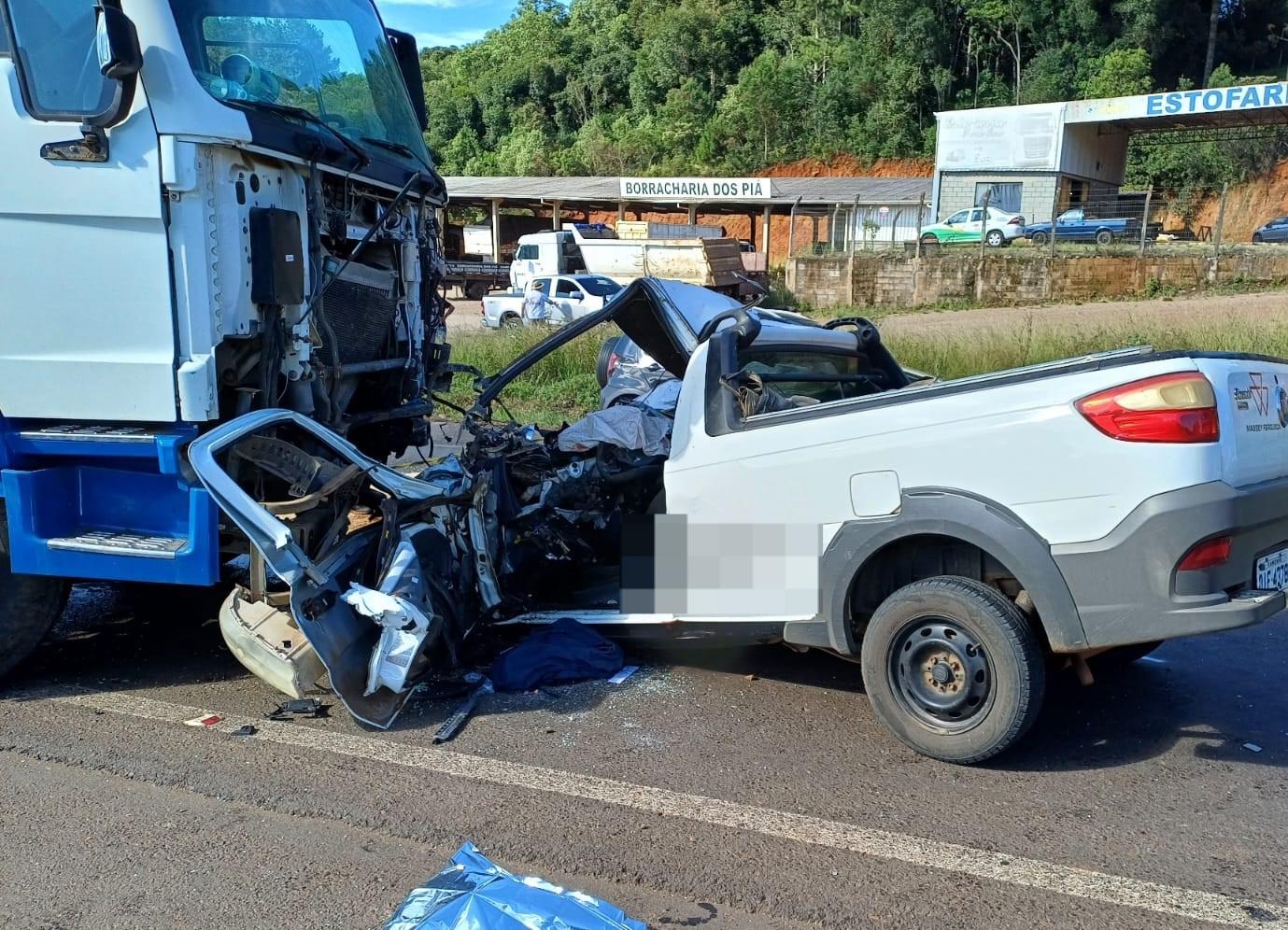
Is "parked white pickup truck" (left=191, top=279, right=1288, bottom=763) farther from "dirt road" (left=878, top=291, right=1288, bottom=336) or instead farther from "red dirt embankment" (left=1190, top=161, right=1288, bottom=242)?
"red dirt embankment" (left=1190, top=161, right=1288, bottom=242)

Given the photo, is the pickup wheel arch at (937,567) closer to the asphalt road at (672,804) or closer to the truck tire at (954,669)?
the truck tire at (954,669)

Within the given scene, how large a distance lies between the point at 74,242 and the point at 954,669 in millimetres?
3765

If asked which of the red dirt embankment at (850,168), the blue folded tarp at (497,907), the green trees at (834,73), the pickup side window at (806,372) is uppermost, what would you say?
the green trees at (834,73)

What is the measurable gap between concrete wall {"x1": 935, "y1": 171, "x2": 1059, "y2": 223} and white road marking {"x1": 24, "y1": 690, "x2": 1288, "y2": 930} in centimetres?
3790

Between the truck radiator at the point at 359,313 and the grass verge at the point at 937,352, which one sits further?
the grass verge at the point at 937,352

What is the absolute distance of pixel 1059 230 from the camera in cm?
2833

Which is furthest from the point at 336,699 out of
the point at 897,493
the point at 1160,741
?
the point at 1160,741

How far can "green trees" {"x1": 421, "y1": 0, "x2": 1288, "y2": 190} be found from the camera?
184ft

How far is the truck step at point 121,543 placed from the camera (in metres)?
4.27

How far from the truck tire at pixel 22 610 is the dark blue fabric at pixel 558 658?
1.96 meters

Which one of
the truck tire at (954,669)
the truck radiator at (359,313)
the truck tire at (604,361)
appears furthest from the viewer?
the truck tire at (604,361)

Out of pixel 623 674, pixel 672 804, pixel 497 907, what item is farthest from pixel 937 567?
pixel 497 907

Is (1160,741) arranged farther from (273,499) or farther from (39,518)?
(39,518)

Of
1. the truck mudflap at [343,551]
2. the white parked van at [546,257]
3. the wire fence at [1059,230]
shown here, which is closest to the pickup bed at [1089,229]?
the wire fence at [1059,230]
